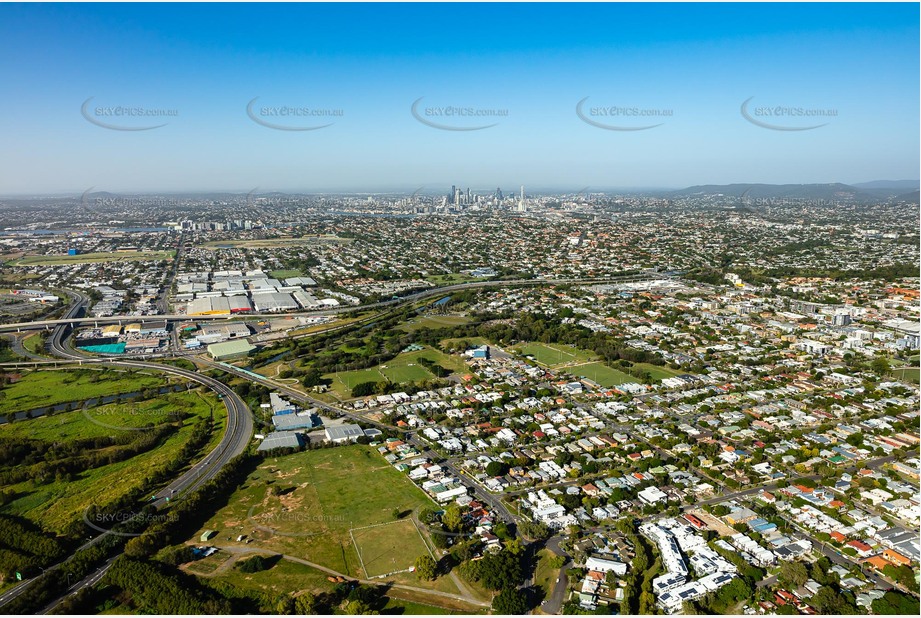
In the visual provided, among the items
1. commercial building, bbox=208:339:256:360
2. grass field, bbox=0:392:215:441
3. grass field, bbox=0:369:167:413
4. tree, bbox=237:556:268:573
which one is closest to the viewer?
tree, bbox=237:556:268:573

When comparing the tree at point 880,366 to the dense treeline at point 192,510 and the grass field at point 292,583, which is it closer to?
the grass field at point 292,583

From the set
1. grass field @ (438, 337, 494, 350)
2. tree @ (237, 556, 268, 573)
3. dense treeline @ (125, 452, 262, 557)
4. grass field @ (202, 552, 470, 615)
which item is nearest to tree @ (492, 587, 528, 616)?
grass field @ (202, 552, 470, 615)

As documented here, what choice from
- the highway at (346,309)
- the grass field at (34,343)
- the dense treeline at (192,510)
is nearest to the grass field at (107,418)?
the dense treeline at (192,510)

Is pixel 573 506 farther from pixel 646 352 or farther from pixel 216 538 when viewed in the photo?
pixel 646 352

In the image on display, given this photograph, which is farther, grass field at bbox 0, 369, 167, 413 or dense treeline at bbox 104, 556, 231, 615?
grass field at bbox 0, 369, 167, 413

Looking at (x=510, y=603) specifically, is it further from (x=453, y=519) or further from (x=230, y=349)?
(x=230, y=349)
